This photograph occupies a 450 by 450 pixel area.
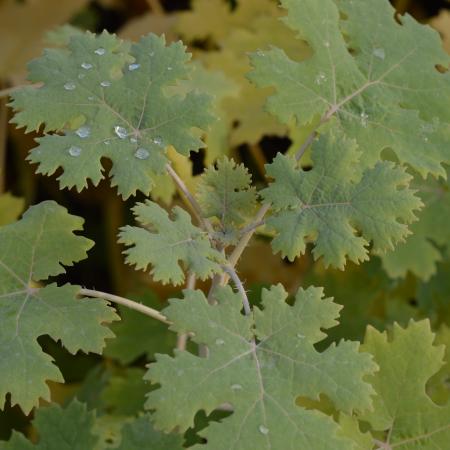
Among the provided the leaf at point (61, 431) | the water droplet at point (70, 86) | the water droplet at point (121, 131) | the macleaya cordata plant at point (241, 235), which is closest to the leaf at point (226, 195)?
the macleaya cordata plant at point (241, 235)

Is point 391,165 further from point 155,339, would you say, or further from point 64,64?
point 155,339

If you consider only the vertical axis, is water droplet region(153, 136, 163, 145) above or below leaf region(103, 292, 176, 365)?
above

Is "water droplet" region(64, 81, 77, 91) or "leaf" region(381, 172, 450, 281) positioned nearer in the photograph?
"water droplet" region(64, 81, 77, 91)

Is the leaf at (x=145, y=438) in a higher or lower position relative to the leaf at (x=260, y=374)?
lower

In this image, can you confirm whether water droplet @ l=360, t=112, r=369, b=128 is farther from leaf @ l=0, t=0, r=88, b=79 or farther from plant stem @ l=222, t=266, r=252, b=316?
leaf @ l=0, t=0, r=88, b=79

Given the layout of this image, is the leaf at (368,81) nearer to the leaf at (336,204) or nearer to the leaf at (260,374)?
the leaf at (336,204)

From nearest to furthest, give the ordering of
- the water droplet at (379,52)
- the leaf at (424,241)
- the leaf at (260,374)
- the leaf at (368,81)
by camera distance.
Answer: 1. the leaf at (260,374)
2. the leaf at (368,81)
3. the water droplet at (379,52)
4. the leaf at (424,241)

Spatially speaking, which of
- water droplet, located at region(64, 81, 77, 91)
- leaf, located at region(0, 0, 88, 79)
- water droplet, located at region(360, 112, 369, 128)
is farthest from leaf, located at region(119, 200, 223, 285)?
leaf, located at region(0, 0, 88, 79)

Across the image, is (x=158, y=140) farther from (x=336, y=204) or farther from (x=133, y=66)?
(x=336, y=204)
